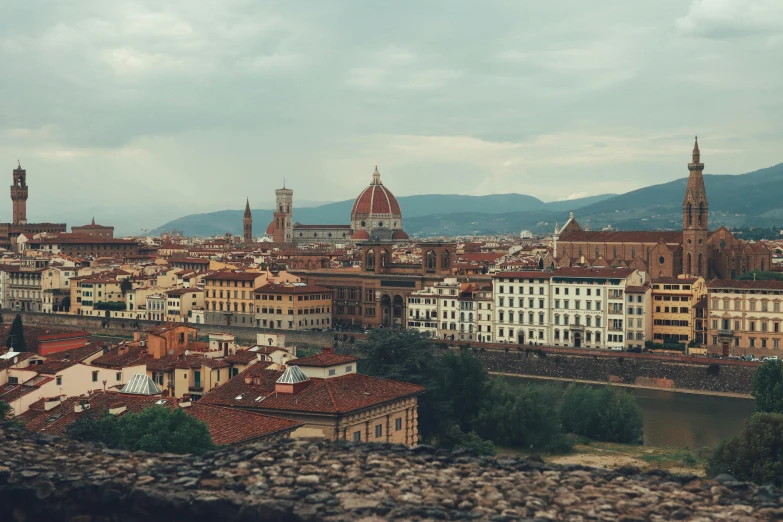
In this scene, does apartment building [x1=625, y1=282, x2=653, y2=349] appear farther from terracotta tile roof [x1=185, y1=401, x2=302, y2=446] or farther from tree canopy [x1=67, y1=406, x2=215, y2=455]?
tree canopy [x1=67, y1=406, x2=215, y2=455]

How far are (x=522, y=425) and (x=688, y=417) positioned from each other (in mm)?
11334

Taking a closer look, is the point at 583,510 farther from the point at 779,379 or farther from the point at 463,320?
the point at 463,320

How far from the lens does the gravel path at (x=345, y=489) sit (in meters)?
9.60

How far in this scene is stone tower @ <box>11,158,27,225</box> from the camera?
129625 mm

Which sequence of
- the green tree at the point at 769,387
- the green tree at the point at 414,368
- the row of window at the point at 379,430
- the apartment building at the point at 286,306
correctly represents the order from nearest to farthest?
the row of window at the point at 379,430 → the green tree at the point at 414,368 → the green tree at the point at 769,387 → the apartment building at the point at 286,306

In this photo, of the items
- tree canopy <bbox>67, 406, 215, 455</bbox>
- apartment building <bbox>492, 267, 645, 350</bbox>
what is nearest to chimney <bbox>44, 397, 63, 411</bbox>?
tree canopy <bbox>67, 406, 215, 455</bbox>

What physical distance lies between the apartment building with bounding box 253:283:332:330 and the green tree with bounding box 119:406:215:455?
44707mm

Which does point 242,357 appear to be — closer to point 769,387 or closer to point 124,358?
point 124,358

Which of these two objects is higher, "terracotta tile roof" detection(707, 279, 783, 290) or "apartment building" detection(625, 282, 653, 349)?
"terracotta tile roof" detection(707, 279, 783, 290)

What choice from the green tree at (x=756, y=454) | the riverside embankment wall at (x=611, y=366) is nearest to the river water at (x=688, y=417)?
the riverside embankment wall at (x=611, y=366)

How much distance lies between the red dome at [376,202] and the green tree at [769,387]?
10063cm

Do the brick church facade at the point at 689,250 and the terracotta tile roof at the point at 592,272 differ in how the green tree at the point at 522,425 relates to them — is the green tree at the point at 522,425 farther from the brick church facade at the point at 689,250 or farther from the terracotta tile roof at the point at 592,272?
the brick church facade at the point at 689,250

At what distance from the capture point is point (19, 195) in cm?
13138

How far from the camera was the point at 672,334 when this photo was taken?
175 ft
